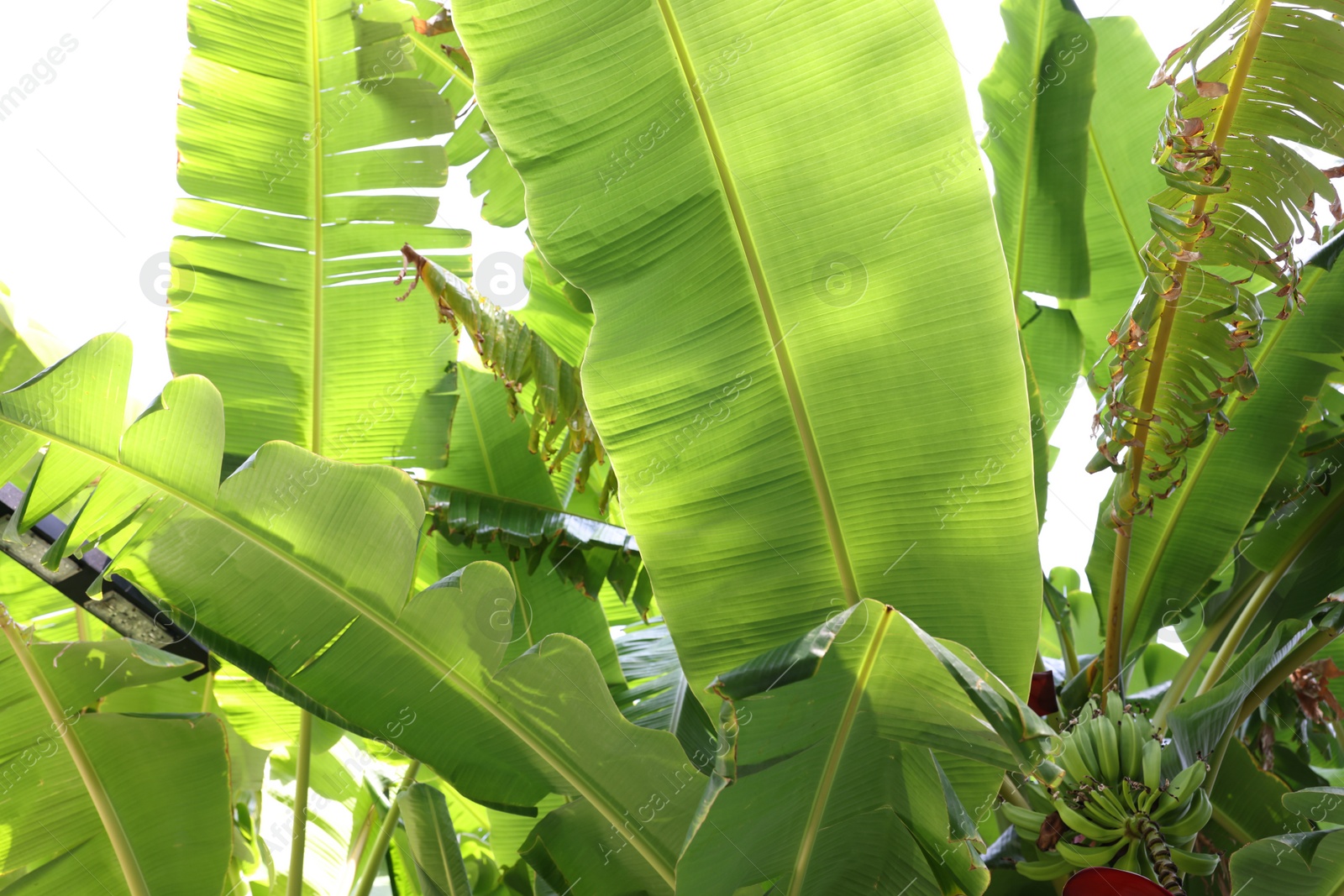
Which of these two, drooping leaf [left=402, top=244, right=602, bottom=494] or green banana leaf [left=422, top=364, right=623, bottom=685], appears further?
green banana leaf [left=422, top=364, right=623, bottom=685]

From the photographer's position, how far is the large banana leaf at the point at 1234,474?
4.75ft

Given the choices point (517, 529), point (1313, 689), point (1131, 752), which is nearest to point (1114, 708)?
point (1131, 752)

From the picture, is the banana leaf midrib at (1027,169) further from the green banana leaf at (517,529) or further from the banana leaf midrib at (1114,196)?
the green banana leaf at (517,529)

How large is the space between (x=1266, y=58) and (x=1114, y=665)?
94 centimetres

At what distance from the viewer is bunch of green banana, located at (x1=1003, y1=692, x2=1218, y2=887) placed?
43.0 inches

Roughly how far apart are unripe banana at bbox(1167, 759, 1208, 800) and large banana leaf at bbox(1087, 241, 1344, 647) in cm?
50

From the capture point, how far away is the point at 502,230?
2.21 m

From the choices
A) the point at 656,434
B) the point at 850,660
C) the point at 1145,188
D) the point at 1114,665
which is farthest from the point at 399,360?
the point at 1145,188

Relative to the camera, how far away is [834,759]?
959 millimetres

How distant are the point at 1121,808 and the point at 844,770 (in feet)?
1.43

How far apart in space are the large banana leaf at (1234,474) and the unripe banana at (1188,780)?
501mm

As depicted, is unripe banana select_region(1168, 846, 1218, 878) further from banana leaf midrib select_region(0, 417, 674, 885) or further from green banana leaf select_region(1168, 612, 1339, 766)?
banana leaf midrib select_region(0, 417, 674, 885)

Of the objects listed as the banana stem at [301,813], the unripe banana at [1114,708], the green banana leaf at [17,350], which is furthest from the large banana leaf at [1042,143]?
the green banana leaf at [17,350]

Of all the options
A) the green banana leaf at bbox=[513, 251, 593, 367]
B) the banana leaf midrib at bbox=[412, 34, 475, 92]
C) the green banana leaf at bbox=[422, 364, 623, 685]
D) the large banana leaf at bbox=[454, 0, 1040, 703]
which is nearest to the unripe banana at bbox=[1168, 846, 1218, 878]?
the large banana leaf at bbox=[454, 0, 1040, 703]
